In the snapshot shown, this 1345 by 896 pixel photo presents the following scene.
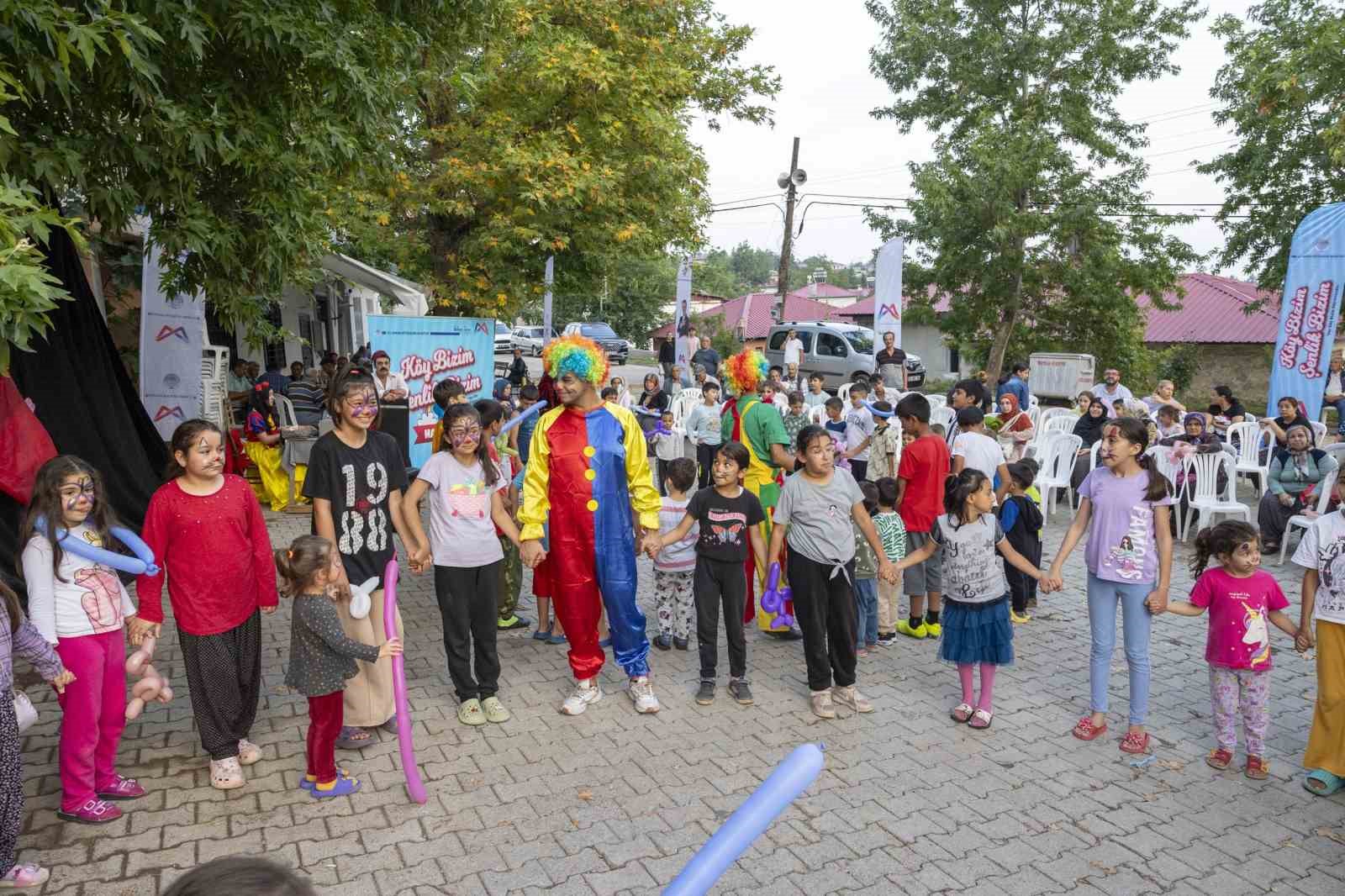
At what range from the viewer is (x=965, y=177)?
62.0 feet

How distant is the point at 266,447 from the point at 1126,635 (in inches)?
349

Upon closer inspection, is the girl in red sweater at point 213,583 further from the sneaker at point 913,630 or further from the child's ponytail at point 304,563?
the sneaker at point 913,630

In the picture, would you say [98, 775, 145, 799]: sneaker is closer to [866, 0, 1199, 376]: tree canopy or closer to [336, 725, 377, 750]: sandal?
[336, 725, 377, 750]: sandal

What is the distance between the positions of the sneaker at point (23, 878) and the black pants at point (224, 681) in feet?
2.61

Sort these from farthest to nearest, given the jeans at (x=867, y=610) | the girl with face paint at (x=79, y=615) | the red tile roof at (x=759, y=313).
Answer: the red tile roof at (x=759, y=313), the jeans at (x=867, y=610), the girl with face paint at (x=79, y=615)

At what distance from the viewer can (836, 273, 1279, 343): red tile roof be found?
26641 mm

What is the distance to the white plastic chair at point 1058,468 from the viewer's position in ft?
32.1

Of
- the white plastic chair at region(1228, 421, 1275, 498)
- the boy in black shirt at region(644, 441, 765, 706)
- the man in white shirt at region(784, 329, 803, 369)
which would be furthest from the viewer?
the man in white shirt at region(784, 329, 803, 369)

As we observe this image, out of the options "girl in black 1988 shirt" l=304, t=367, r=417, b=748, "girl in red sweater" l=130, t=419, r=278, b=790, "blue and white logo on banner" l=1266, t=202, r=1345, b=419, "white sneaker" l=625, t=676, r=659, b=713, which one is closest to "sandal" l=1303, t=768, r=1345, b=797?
"white sneaker" l=625, t=676, r=659, b=713

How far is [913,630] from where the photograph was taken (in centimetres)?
638

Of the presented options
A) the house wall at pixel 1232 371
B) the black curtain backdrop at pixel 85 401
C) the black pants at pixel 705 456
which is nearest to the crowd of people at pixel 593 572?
the black pants at pixel 705 456

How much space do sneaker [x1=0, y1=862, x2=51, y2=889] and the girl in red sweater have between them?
2.58ft

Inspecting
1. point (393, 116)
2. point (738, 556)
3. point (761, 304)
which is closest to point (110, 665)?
point (738, 556)

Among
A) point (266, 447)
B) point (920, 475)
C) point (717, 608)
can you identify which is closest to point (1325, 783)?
point (920, 475)
